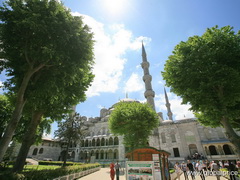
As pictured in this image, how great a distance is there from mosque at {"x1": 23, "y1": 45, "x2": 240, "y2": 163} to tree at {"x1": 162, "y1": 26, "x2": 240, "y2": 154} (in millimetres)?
16040

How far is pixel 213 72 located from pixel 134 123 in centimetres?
1159

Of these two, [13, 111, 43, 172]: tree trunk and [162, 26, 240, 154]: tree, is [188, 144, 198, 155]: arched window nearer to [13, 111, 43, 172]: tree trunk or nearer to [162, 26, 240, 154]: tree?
[162, 26, 240, 154]: tree

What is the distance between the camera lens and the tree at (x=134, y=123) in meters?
18.0

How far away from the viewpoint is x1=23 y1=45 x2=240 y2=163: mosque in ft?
83.6

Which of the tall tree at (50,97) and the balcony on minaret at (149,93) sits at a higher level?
the balcony on minaret at (149,93)

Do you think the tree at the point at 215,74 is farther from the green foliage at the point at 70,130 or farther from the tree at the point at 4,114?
the tree at the point at 4,114

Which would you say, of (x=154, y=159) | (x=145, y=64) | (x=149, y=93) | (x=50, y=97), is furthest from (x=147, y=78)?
(x=154, y=159)

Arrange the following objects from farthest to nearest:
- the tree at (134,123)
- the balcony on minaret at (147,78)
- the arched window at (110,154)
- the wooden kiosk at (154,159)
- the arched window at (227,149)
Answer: the balcony on minaret at (147,78) < the arched window at (110,154) < the arched window at (227,149) < the tree at (134,123) < the wooden kiosk at (154,159)

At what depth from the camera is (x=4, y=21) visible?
830cm

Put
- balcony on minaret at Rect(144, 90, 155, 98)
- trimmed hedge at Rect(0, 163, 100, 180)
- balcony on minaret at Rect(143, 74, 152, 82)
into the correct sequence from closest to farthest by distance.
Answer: trimmed hedge at Rect(0, 163, 100, 180), balcony on minaret at Rect(144, 90, 155, 98), balcony on minaret at Rect(143, 74, 152, 82)

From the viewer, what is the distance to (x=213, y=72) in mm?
8852

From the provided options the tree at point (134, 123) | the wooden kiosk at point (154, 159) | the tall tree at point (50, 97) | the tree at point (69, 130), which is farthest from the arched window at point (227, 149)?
the tall tree at point (50, 97)

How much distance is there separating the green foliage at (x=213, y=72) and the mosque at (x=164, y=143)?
1596 centimetres

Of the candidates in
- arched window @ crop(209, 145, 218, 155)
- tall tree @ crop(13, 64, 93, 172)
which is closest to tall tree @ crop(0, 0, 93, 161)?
tall tree @ crop(13, 64, 93, 172)
